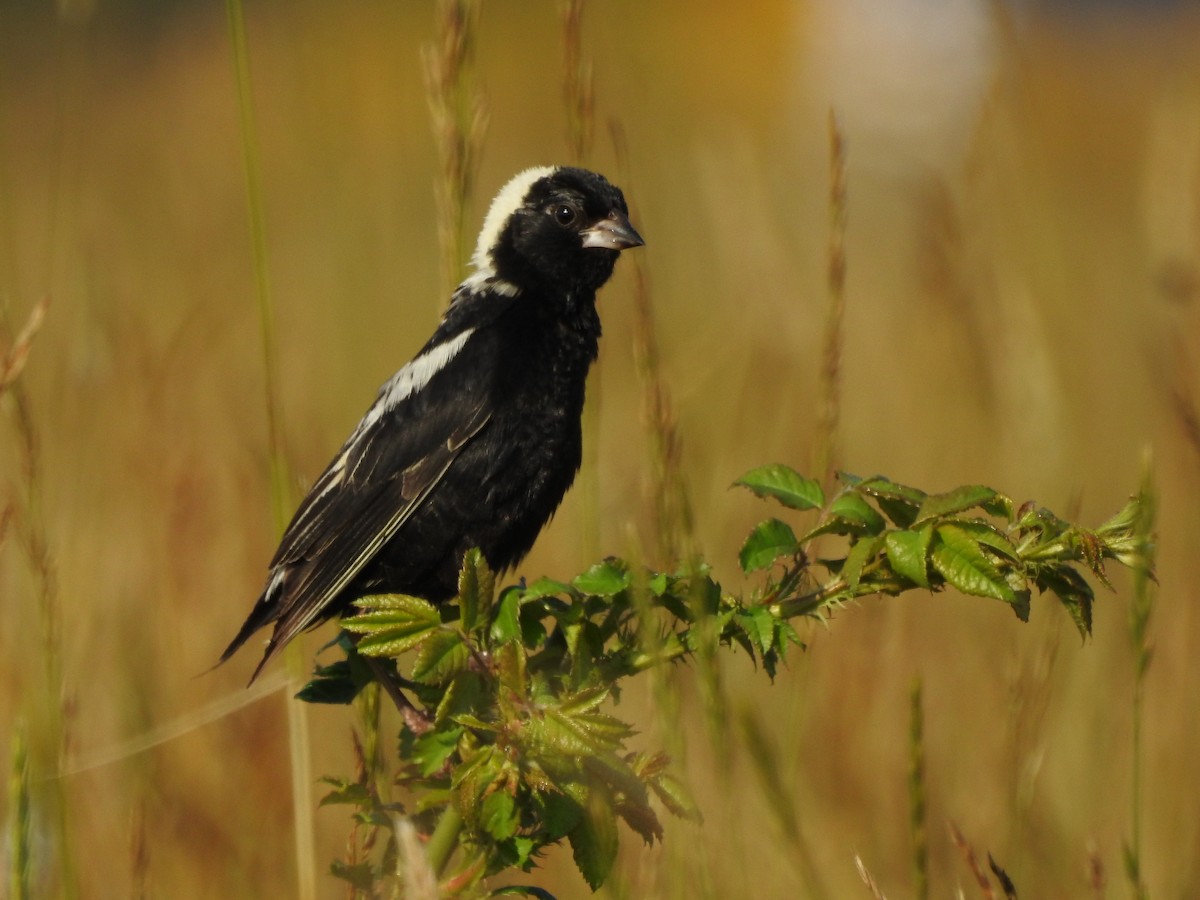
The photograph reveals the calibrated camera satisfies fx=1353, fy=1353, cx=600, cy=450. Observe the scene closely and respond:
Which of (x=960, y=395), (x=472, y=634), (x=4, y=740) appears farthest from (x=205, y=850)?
(x=960, y=395)

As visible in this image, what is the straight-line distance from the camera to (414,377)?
291 centimetres

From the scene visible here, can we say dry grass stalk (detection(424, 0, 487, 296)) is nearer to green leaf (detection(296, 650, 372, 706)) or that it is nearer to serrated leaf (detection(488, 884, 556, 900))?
green leaf (detection(296, 650, 372, 706))

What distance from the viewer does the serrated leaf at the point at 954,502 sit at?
1346mm

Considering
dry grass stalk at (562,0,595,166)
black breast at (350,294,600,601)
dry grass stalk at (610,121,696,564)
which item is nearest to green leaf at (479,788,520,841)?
dry grass stalk at (610,121,696,564)

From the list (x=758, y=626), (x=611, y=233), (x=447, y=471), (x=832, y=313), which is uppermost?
(x=611, y=233)

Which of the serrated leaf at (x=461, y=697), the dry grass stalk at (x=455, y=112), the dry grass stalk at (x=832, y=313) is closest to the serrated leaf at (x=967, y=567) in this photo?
the serrated leaf at (x=461, y=697)

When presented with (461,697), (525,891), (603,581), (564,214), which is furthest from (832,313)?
(564,214)

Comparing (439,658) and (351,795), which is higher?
(439,658)

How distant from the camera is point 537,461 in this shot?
2.77m

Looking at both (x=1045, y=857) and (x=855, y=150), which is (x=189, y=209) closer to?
(x=1045, y=857)

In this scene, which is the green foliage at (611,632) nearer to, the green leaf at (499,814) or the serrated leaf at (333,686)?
the green leaf at (499,814)

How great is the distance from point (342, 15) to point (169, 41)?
3.70 meters

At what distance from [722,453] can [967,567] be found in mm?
1502

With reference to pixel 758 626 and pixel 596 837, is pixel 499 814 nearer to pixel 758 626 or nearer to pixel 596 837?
pixel 596 837
